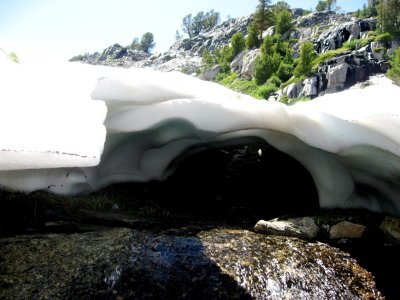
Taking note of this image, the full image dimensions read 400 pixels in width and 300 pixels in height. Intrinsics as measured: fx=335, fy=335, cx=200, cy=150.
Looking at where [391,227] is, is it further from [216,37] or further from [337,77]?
[216,37]

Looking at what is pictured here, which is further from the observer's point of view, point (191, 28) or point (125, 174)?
point (191, 28)

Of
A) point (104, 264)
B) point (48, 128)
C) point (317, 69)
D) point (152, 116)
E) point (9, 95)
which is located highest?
point (9, 95)

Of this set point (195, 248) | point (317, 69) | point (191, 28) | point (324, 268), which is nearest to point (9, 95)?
point (195, 248)

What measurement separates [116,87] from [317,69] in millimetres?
45157

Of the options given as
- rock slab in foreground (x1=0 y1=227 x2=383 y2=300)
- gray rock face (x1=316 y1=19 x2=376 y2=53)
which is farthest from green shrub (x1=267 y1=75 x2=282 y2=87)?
rock slab in foreground (x1=0 y1=227 x2=383 y2=300)

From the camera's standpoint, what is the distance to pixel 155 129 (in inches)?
161

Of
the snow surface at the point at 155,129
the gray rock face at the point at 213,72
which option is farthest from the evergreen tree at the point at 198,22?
the snow surface at the point at 155,129

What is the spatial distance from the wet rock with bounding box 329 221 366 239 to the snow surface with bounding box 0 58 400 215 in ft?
2.25

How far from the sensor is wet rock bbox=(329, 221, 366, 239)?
3362mm

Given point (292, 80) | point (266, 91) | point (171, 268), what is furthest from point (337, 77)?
point (171, 268)

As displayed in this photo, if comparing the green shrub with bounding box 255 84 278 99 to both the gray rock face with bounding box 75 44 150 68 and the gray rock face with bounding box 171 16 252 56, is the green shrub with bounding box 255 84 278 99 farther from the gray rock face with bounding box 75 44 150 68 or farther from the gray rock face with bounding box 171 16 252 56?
the gray rock face with bounding box 75 44 150 68

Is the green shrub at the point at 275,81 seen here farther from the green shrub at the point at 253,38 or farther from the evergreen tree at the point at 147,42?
the evergreen tree at the point at 147,42

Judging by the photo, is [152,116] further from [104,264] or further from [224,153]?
[224,153]

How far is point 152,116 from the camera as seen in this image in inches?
143
